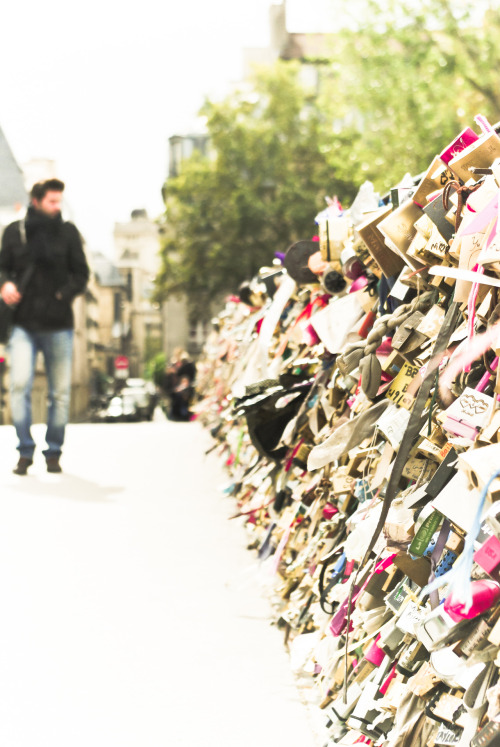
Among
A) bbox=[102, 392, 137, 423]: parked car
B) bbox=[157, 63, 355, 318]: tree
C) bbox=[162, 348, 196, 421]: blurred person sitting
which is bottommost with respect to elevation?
bbox=[102, 392, 137, 423]: parked car

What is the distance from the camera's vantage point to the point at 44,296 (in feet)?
23.9

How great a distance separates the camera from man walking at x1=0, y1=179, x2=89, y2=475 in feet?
23.6

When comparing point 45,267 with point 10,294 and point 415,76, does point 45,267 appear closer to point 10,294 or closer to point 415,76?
point 10,294

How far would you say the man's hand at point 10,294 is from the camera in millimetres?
7184

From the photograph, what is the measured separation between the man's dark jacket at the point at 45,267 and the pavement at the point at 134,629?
1.31 meters

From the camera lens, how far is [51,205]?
739 cm

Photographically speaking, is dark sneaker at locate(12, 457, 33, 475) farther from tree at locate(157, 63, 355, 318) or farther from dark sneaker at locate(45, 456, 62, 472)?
tree at locate(157, 63, 355, 318)

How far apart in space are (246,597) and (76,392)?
57.6m

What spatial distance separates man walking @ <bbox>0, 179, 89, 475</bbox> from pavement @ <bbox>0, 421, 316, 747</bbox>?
2.84 ft

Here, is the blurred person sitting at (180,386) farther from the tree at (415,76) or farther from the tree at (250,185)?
the tree at (250,185)

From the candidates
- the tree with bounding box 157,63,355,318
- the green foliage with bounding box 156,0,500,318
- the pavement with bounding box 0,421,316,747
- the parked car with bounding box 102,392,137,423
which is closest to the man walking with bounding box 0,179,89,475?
the pavement with bounding box 0,421,316,747

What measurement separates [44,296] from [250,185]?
41.0 m

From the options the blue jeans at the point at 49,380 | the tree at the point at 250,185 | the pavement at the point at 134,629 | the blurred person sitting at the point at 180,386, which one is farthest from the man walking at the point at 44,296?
the tree at the point at 250,185

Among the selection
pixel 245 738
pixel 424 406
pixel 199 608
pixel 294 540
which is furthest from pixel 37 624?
pixel 424 406
